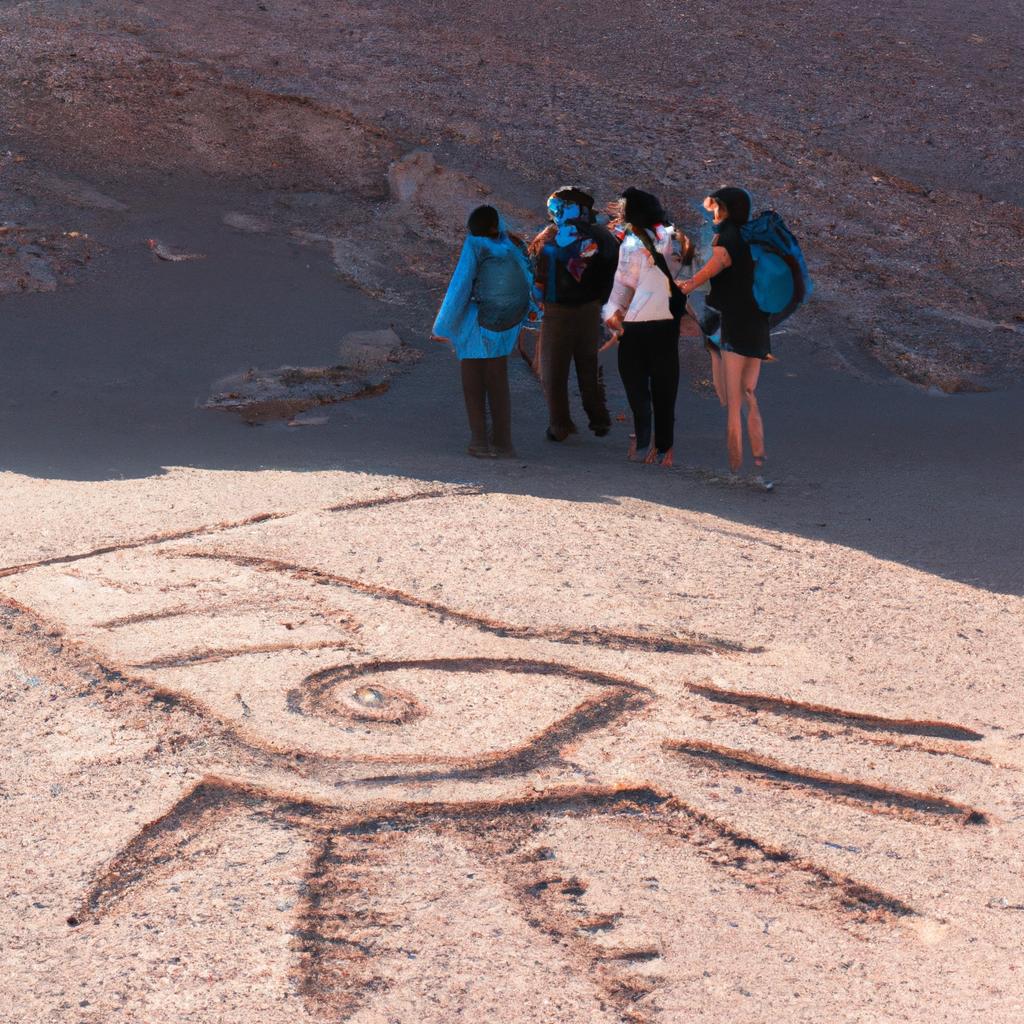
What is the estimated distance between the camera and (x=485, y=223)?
22.4 feet

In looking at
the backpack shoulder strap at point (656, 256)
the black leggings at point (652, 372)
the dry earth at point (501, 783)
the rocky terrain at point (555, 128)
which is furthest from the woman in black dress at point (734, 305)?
the rocky terrain at point (555, 128)

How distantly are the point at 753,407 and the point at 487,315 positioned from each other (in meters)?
1.59

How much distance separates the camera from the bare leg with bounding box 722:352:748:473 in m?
6.63

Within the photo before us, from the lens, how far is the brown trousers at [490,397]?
7.16 meters

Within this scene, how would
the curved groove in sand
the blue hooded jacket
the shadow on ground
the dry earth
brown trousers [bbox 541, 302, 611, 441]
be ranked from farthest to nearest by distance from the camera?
brown trousers [bbox 541, 302, 611, 441], the blue hooded jacket, the shadow on ground, the curved groove in sand, the dry earth

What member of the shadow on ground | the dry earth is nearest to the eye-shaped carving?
the dry earth

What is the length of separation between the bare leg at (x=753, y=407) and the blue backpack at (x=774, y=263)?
376 mm

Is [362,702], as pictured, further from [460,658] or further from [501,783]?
[501,783]

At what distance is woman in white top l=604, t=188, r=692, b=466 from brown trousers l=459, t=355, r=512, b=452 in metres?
0.71

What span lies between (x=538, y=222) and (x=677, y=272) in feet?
16.5

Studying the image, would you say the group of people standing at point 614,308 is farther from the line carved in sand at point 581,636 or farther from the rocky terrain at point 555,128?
the rocky terrain at point 555,128

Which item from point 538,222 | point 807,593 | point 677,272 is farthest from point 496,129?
point 807,593

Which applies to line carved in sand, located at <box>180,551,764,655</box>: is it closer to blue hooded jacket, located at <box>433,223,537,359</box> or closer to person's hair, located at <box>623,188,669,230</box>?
blue hooded jacket, located at <box>433,223,537,359</box>

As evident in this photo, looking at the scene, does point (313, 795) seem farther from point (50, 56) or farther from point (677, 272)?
point (50, 56)
